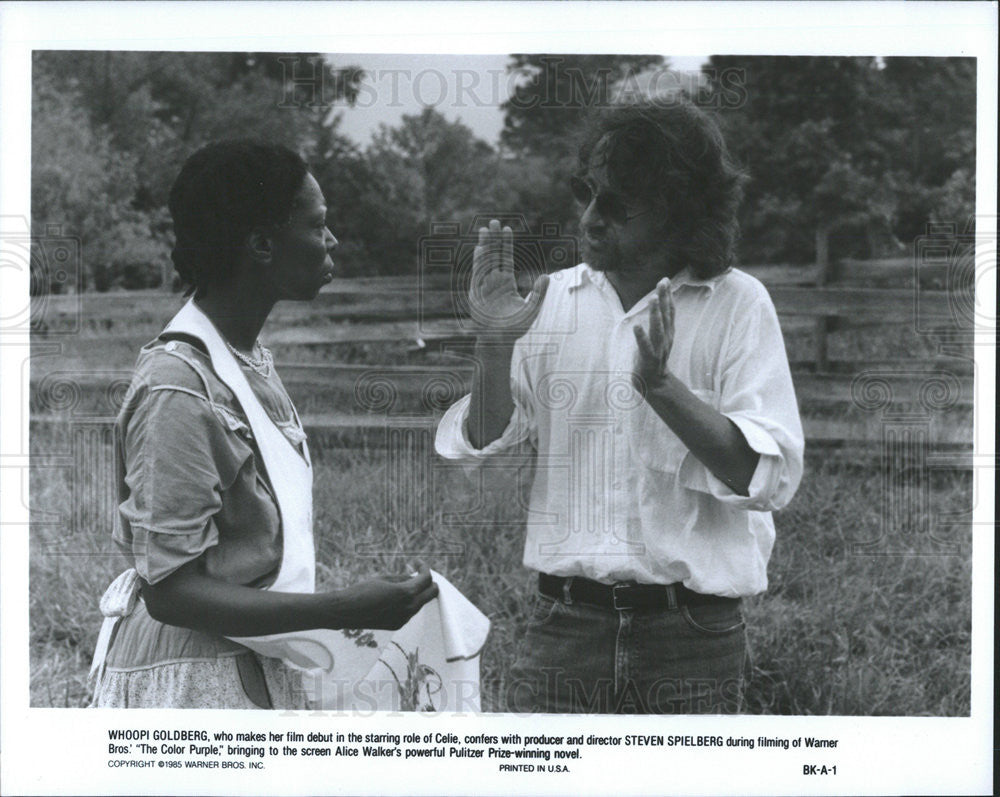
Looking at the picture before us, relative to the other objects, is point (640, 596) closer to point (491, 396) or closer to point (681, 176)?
point (491, 396)

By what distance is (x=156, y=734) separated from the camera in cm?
299

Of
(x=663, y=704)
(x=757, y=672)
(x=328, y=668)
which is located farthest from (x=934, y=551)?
(x=328, y=668)

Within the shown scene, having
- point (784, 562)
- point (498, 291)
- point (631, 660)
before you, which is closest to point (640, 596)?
point (631, 660)

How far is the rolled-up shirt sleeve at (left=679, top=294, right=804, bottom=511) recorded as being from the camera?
261 centimetres

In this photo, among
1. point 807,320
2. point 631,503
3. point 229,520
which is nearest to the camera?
point 229,520

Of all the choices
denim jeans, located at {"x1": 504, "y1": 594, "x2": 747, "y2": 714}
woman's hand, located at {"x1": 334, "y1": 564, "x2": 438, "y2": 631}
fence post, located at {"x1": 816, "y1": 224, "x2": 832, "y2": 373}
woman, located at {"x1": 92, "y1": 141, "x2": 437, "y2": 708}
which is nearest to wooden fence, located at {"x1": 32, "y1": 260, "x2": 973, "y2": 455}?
fence post, located at {"x1": 816, "y1": 224, "x2": 832, "y2": 373}

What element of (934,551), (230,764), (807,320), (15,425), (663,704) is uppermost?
(807,320)

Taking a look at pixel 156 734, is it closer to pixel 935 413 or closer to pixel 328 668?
pixel 328 668

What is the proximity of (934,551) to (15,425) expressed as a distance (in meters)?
2.60

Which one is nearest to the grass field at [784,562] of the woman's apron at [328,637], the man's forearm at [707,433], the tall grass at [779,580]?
the tall grass at [779,580]

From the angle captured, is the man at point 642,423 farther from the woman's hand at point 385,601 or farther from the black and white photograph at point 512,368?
the woman's hand at point 385,601

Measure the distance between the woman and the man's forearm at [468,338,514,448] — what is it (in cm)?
40

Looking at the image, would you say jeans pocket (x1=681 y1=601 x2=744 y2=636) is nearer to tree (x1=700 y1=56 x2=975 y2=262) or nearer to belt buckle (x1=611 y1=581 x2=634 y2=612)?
belt buckle (x1=611 y1=581 x2=634 y2=612)

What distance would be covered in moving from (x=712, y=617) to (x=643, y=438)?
47 cm
